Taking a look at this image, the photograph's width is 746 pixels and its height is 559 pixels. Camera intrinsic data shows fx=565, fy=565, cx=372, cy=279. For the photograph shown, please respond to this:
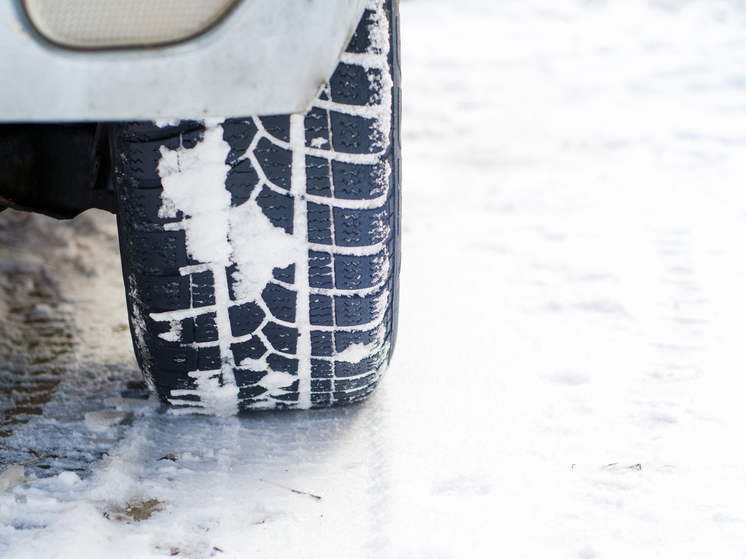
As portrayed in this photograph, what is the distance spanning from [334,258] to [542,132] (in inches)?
85.6

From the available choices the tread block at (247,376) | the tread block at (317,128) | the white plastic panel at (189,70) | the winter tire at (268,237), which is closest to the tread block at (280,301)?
the winter tire at (268,237)

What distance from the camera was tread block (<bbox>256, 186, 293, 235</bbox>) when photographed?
75 cm

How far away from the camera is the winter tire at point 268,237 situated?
2.36 ft

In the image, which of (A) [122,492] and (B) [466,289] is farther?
(B) [466,289]

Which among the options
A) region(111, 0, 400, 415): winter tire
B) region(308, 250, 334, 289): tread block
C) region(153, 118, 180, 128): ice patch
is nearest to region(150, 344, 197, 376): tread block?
region(111, 0, 400, 415): winter tire

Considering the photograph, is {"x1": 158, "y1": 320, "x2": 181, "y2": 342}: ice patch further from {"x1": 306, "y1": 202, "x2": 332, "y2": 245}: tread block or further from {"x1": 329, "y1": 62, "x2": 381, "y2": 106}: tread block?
{"x1": 329, "y1": 62, "x2": 381, "y2": 106}: tread block

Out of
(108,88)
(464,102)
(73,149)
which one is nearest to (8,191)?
(73,149)

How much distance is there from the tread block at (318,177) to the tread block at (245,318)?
7.4 inches

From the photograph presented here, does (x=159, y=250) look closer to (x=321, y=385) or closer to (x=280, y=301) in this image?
(x=280, y=301)

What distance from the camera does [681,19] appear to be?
4980 millimetres

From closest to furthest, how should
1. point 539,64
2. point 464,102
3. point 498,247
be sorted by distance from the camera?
point 498,247 < point 464,102 < point 539,64

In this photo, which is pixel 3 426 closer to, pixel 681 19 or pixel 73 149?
pixel 73 149

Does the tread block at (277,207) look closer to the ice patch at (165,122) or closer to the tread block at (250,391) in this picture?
the ice patch at (165,122)

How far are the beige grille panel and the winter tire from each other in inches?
7.7
